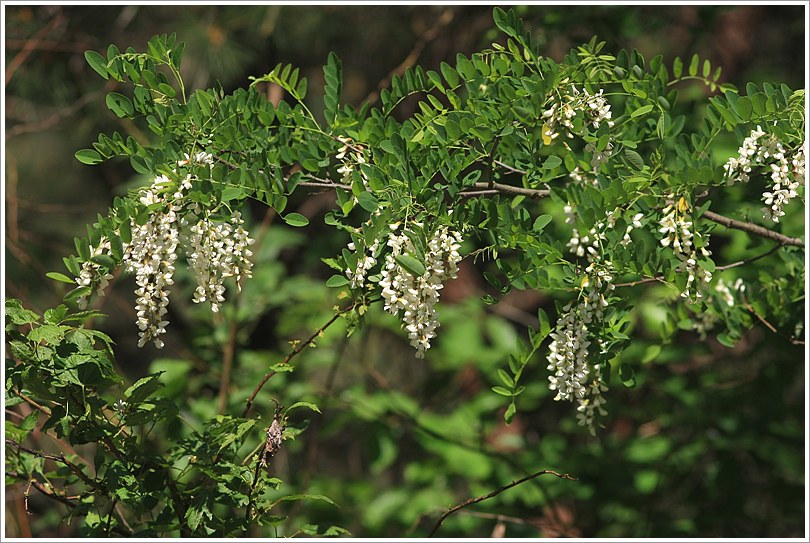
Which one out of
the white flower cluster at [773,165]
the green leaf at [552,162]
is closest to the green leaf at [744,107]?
the white flower cluster at [773,165]

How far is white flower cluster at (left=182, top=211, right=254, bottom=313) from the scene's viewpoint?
2.59ft

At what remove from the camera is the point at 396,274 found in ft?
2.59

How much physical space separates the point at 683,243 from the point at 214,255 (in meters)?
0.60

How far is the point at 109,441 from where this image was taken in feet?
2.88

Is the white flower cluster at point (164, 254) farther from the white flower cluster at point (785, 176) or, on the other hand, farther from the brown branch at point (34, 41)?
the brown branch at point (34, 41)

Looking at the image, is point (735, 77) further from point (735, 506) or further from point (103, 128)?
point (103, 128)

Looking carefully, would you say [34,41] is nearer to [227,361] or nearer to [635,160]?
[227,361]

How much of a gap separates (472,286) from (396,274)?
1.97 metres

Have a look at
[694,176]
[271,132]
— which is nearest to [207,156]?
[271,132]

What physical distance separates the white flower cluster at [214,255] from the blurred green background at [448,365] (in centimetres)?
48

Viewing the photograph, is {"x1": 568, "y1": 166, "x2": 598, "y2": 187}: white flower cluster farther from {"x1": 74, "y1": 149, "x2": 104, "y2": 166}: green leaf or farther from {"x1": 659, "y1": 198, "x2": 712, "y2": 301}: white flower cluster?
{"x1": 74, "y1": 149, "x2": 104, "y2": 166}: green leaf

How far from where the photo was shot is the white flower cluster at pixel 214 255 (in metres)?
0.79

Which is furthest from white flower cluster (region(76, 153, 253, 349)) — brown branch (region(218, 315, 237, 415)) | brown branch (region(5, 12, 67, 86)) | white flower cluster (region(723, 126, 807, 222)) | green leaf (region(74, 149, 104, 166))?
brown branch (region(5, 12, 67, 86))

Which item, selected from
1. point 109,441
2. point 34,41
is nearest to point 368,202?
point 109,441
